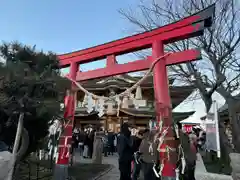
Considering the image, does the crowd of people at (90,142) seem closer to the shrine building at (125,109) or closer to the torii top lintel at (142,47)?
the shrine building at (125,109)

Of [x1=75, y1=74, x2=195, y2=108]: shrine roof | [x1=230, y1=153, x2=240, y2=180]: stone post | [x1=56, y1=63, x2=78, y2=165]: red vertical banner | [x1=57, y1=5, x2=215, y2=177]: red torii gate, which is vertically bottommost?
[x1=230, y1=153, x2=240, y2=180]: stone post

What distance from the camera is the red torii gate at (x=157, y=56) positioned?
5504 mm

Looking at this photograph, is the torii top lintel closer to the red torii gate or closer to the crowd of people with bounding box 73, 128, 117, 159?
the red torii gate

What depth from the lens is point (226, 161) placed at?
11.4m

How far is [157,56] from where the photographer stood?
5.95 metres

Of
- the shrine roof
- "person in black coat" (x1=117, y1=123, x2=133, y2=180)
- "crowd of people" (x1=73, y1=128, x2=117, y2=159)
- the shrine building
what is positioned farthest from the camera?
the shrine building

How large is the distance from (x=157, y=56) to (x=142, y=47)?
0.68m

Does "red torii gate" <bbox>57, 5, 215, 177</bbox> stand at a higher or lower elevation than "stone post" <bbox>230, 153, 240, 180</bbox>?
higher

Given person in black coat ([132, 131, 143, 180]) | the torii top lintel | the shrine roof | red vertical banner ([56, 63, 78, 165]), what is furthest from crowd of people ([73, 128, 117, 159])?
person in black coat ([132, 131, 143, 180])

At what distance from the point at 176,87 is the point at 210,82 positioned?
5.22 meters

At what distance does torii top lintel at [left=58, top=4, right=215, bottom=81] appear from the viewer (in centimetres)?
559

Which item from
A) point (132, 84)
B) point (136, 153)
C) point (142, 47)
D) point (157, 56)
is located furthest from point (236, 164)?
point (132, 84)

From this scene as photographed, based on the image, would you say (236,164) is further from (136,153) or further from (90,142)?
(90,142)

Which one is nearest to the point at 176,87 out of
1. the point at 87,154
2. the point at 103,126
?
the point at 103,126
